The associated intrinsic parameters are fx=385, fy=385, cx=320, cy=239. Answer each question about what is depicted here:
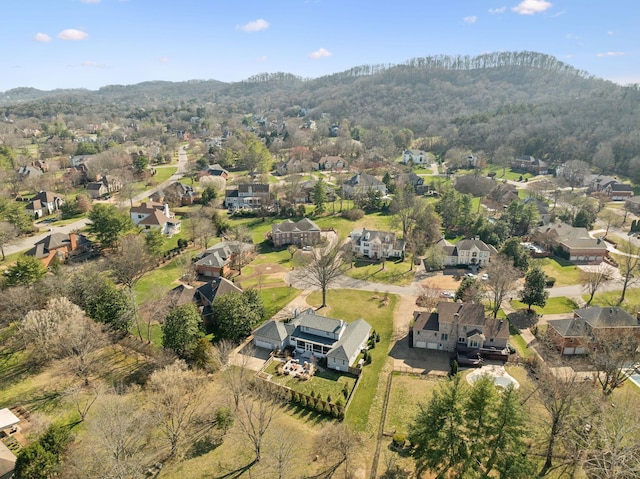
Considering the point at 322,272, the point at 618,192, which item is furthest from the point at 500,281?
the point at 618,192

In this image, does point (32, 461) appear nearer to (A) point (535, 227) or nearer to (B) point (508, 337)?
(B) point (508, 337)

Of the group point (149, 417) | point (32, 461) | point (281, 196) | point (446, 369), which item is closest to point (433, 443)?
point (446, 369)

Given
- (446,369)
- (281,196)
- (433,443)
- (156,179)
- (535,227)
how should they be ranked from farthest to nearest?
(156,179) < (281,196) < (535,227) < (446,369) < (433,443)

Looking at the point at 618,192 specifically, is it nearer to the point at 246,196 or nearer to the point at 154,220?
the point at 246,196

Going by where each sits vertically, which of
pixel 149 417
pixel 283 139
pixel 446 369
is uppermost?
pixel 283 139

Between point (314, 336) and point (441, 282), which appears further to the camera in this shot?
point (441, 282)

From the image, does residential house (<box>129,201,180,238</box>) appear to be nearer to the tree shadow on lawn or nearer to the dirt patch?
the dirt patch

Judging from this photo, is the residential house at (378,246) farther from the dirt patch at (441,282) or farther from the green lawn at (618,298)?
the green lawn at (618,298)
